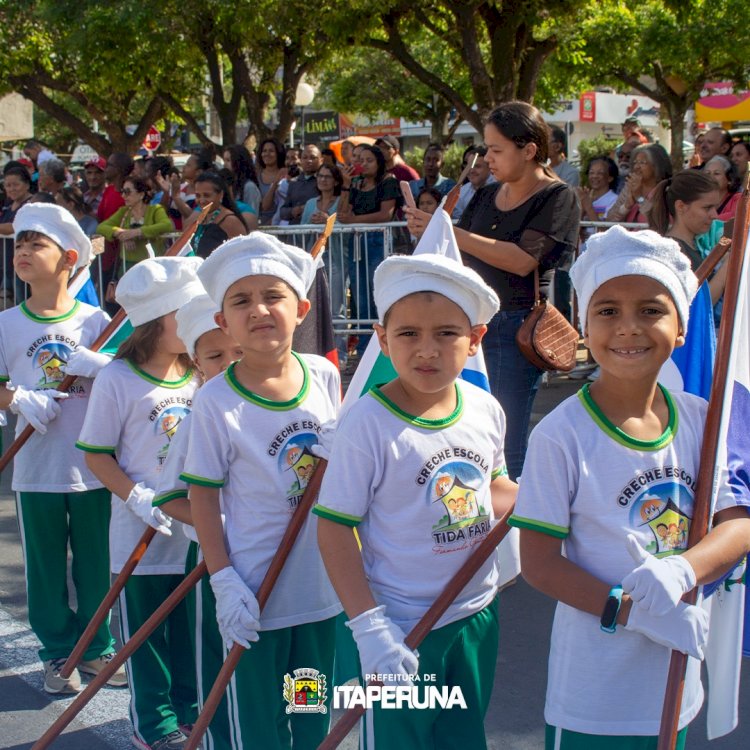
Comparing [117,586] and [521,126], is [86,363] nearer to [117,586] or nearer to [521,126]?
[117,586]

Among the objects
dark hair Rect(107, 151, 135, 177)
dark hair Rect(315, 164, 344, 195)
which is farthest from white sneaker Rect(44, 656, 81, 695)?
dark hair Rect(107, 151, 135, 177)

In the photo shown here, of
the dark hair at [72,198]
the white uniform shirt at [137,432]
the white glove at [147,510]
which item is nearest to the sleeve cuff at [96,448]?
the white uniform shirt at [137,432]

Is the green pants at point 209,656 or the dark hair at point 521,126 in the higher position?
the dark hair at point 521,126

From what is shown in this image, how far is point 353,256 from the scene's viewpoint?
967cm

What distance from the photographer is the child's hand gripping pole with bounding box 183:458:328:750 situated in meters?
2.86

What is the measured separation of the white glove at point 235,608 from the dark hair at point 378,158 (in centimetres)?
723

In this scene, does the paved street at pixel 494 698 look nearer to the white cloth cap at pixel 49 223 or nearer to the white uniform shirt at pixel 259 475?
the white uniform shirt at pixel 259 475

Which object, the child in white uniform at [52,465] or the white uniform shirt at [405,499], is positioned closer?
the white uniform shirt at [405,499]

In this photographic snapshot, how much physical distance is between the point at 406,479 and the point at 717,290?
3.12 m

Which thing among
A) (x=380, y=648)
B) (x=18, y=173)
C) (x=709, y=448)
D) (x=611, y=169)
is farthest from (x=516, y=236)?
(x=18, y=173)

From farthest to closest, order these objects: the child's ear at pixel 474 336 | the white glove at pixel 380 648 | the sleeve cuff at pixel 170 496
Result: 1. the sleeve cuff at pixel 170 496
2. the child's ear at pixel 474 336
3. the white glove at pixel 380 648

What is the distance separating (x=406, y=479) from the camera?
8.57 ft

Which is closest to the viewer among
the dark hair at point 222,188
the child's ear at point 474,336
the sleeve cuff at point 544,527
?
the sleeve cuff at point 544,527

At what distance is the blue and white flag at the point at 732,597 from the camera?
2502 mm
